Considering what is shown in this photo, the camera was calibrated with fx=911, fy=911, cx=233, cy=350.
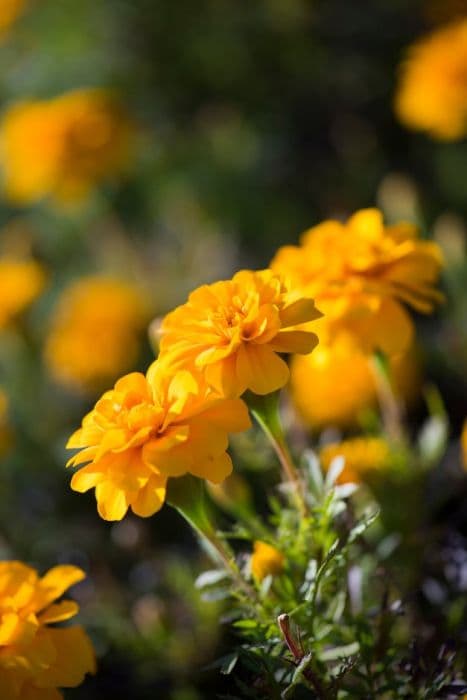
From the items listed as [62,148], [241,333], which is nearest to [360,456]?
[241,333]

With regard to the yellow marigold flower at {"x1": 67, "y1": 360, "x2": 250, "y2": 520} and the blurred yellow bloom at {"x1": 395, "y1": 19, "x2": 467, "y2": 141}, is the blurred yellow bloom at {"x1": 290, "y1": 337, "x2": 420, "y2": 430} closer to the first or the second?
the blurred yellow bloom at {"x1": 395, "y1": 19, "x2": 467, "y2": 141}

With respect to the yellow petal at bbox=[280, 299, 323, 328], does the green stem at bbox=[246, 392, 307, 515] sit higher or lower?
lower

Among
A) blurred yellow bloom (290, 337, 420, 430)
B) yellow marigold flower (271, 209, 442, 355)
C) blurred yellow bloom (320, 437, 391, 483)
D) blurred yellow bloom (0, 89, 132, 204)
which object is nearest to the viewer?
yellow marigold flower (271, 209, 442, 355)

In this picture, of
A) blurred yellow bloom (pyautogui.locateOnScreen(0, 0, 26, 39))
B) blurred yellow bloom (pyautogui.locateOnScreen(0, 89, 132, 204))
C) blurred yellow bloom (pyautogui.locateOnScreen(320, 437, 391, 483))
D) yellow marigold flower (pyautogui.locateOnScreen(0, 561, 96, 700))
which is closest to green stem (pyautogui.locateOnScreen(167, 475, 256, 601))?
yellow marigold flower (pyautogui.locateOnScreen(0, 561, 96, 700))

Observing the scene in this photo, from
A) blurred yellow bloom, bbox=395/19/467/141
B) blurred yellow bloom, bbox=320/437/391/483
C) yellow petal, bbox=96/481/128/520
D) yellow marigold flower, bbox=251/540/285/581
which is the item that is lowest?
blurred yellow bloom, bbox=320/437/391/483

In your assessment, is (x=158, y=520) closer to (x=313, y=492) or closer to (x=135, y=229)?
(x=313, y=492)

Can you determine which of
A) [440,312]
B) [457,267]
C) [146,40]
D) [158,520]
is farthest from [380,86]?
[158,520]

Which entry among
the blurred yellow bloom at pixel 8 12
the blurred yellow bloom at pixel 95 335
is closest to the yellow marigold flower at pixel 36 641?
the blurred yellow bloom at pixel 95 335
